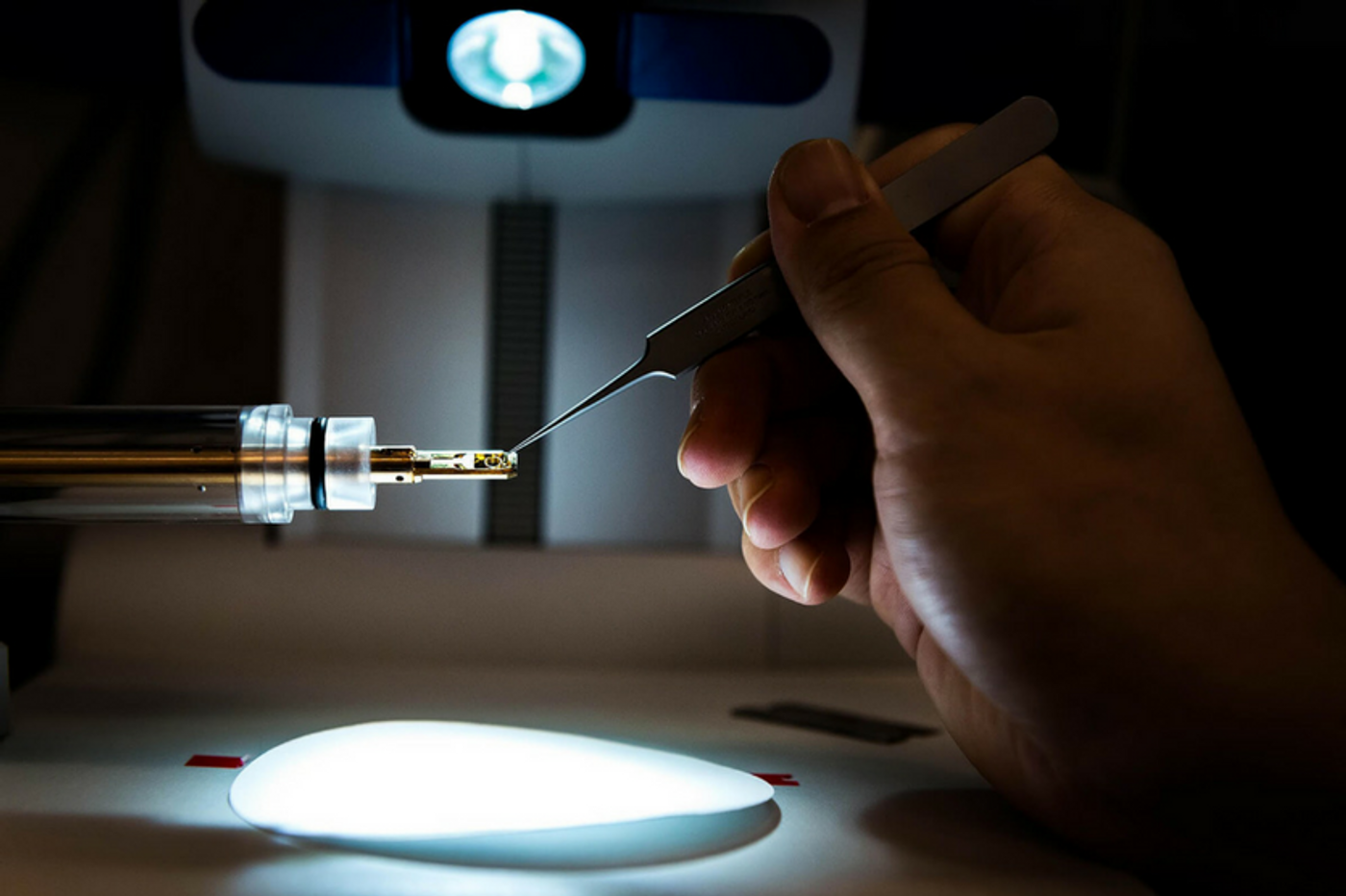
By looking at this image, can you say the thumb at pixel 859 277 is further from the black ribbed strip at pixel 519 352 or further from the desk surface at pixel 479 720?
the black ribbed strip at pixel 519 352

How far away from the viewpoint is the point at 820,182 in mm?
416

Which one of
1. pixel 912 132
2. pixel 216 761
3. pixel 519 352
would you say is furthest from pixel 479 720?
pixel 912 132

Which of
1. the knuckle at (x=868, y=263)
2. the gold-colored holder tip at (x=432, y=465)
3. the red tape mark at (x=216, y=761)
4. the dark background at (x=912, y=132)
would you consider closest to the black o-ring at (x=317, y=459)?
the gold-colored holder tip at (x=432, y=465)

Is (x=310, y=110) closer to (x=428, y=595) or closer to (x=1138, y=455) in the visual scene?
(x=428, y=595)

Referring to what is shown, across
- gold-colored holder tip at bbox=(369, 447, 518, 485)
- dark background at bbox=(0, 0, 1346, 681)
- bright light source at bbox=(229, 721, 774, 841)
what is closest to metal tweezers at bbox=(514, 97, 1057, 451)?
gold-colored holder tip at bbox=(369, 447, 518, 485)

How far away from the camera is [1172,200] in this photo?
0.86m

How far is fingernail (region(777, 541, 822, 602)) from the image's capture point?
0.52 metres

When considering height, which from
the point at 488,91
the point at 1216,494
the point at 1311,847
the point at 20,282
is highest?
the point at 488,91

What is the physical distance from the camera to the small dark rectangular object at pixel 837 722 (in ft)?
1.76

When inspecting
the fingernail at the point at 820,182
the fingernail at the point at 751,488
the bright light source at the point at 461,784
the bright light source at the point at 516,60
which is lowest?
the bright light source at the point at 461,784

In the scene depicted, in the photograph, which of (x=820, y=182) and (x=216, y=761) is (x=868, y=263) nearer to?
(x=820, y=182)

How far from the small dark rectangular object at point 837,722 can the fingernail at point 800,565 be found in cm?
8

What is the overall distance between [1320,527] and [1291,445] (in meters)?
0.07

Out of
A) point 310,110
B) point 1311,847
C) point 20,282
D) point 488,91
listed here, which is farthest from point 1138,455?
point 20,282
